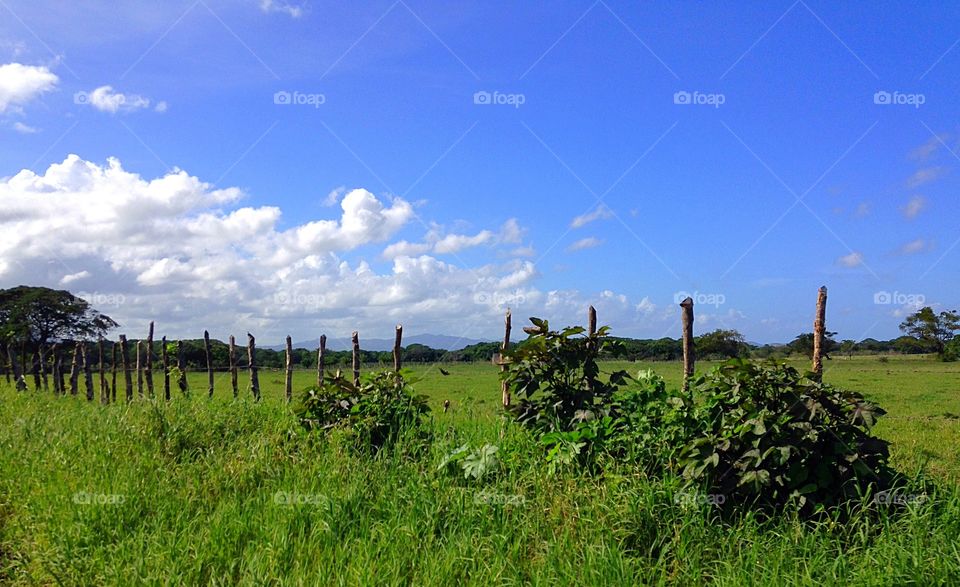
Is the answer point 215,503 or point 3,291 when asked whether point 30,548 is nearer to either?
point 215,503

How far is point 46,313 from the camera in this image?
5434 centimetres

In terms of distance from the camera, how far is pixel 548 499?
5.41 meters

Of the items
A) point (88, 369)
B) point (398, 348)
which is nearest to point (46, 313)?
point (88, 369)

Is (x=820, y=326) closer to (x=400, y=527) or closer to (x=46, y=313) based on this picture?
(x=400, y=527)

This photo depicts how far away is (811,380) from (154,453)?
6.56m

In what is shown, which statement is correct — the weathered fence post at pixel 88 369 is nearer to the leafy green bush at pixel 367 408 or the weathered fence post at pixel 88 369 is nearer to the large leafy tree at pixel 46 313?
the leafy green bush at pixel 367 408

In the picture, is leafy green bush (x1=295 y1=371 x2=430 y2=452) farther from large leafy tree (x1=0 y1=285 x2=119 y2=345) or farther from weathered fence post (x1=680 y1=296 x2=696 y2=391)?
large leafy tree (x1=0 y1=285 x2=119 y2=345)

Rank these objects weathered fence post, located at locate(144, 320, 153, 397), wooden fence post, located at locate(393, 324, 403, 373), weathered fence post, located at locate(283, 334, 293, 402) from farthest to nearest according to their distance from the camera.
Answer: weathered fence post, located at locate(144, 320, 153, 397), weathered fence post, located at locate(283, 334, 293, 402), wooden fence post, located at locate(393, 324, 403, 373)

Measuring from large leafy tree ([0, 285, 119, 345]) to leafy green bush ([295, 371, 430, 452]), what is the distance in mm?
53192

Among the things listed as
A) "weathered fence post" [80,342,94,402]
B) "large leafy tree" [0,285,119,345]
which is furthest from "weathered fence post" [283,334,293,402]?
"large leafy tree" [0,285,119,345]

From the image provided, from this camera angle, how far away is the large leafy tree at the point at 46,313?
5297 cm

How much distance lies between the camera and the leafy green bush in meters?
7.22

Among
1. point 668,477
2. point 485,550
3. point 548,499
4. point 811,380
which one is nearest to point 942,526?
point 811,380

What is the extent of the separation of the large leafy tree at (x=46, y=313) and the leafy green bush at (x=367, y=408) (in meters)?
53.2
